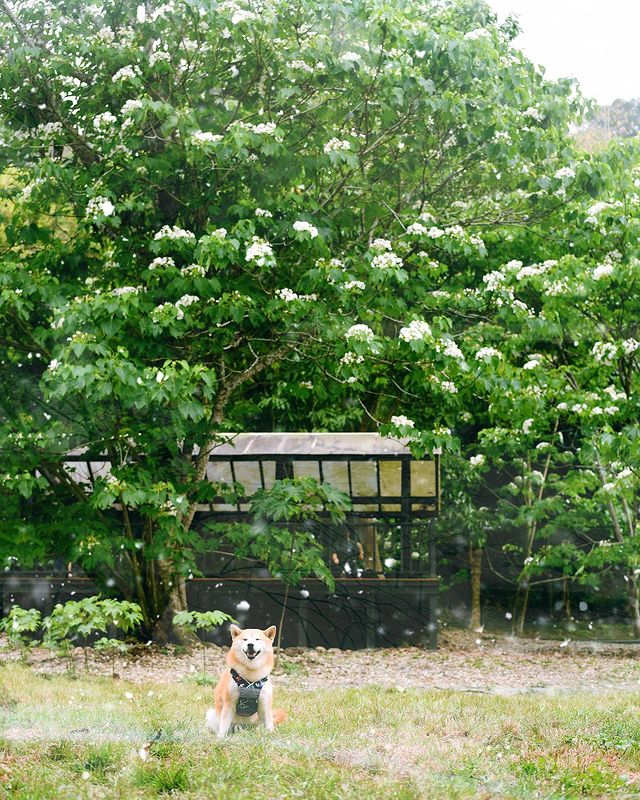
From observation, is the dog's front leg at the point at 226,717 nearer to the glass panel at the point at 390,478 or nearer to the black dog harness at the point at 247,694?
the black dog harness at the point at 247,694

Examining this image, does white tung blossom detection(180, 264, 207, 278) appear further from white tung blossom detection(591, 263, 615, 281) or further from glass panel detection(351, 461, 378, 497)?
glass panel detection(351, 461, 378, 497)

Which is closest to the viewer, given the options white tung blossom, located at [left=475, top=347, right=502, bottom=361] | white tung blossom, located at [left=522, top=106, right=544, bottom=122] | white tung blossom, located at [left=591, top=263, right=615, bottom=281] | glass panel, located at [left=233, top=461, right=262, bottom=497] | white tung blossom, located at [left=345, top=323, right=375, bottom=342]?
white tung blossom, located at [left=345, top=323, right=375, bottom=342]

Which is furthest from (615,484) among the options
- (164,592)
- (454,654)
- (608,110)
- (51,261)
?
(608,110)

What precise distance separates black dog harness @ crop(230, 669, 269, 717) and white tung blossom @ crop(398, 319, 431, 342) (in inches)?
214

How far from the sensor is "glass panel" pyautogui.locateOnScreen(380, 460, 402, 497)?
1644 cm

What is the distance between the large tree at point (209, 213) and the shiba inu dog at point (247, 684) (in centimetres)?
458

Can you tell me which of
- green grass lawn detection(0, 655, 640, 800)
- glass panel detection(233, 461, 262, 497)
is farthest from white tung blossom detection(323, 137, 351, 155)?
glass panel detection(233, 461, 262, 497)

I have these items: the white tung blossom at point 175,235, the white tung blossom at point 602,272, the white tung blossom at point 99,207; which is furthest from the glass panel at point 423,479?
the white tung blossom at point 99,207

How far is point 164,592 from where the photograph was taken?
13664 mm

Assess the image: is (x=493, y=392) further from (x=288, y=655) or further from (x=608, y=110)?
(x=608, y=110)

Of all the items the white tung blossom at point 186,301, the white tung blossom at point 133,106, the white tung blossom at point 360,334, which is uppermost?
the white tung blossom at point 133,106

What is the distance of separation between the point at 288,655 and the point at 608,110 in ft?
73.4

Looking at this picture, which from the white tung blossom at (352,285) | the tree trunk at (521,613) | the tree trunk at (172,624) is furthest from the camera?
the tree trunk at (521,613)

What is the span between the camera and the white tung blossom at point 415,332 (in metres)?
11.0
